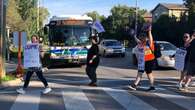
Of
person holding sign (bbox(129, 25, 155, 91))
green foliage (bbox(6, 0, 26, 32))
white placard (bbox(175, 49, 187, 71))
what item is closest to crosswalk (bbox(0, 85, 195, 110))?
person holding sign (bbox(129, 25, 155, 91))

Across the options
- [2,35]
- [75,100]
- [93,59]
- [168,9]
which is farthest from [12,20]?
[168,9]

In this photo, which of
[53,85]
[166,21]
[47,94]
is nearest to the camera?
[47,94]

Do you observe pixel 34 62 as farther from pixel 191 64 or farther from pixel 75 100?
pixel 191 64

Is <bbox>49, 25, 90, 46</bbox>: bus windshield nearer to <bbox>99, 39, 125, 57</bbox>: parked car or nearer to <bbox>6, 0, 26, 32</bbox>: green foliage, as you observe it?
<bbox>99, 39, 125, 57</bbox>: parked car

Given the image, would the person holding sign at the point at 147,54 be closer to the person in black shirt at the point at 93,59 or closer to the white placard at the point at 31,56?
the person in black shirt at the point at 93,59

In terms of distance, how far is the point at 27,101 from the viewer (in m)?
13.3

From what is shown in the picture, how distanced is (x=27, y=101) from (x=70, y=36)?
14980 mm

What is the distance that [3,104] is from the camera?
1279 cm

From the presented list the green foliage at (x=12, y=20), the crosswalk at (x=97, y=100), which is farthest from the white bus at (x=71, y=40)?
the green foliage at (x=12, y=20)

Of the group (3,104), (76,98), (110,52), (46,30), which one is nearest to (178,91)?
(76,98)

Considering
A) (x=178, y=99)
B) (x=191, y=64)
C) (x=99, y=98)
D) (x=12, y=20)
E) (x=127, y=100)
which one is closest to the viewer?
(x=127, y=100)

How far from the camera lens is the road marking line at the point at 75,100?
39.7 feet

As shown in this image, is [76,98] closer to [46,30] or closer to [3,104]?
[3,104]

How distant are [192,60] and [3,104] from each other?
229 inches
